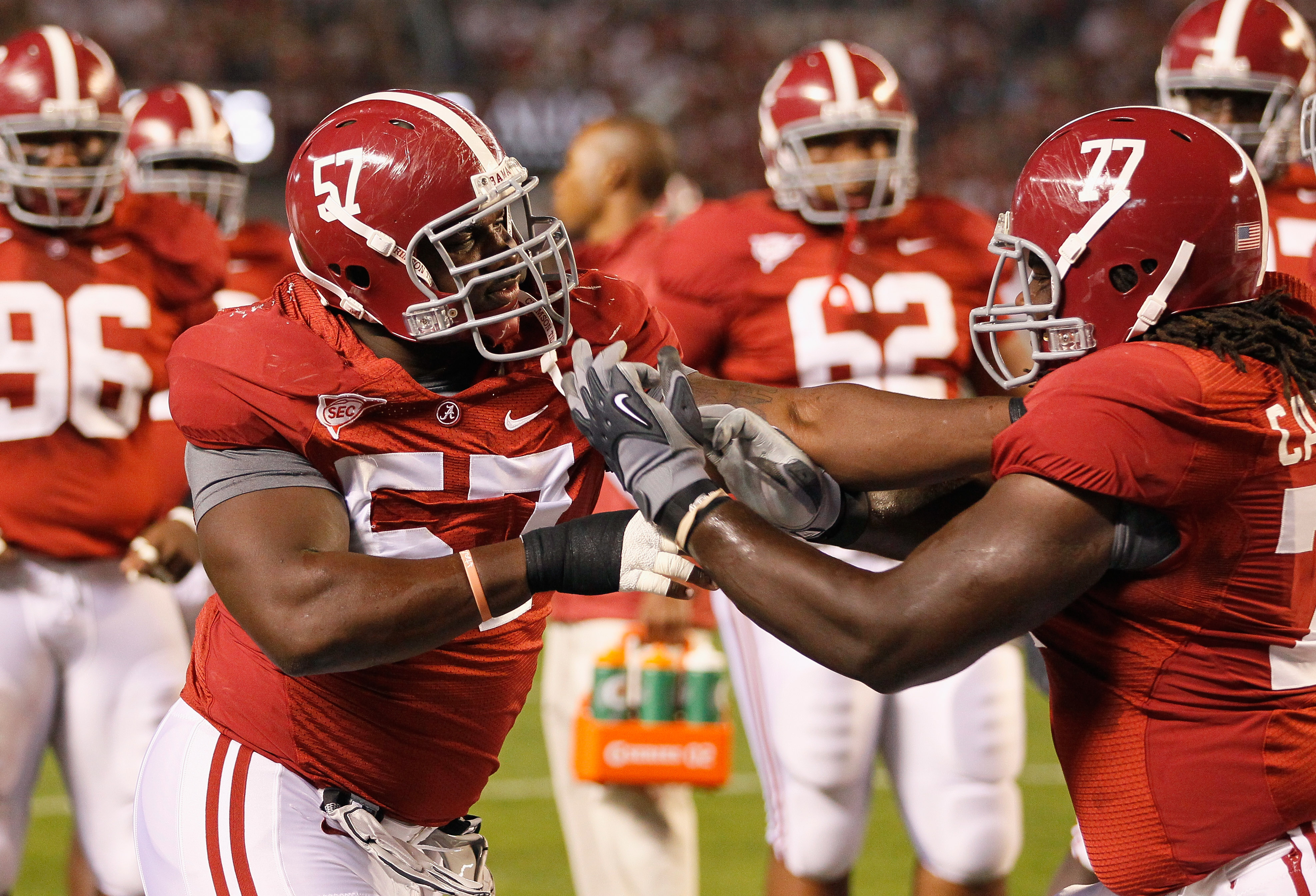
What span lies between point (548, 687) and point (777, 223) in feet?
4.71

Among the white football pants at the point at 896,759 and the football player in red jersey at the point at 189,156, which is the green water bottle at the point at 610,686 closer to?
the white football pants at the point at 896,759

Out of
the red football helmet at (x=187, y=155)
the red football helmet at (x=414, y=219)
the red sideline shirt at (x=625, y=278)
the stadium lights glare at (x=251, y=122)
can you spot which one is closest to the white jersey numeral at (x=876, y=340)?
the red sideline shirt at (x=625, y=278)

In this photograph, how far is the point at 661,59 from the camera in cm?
1514

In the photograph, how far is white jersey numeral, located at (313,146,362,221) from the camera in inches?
76.7

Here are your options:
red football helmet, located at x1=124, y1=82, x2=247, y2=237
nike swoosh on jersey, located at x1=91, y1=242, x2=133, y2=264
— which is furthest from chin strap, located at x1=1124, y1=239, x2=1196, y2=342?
red football helmet, located at x1=124, y1=82, x2=247, y2=237

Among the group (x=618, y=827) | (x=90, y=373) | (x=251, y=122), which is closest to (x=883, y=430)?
(x=618, y=827)

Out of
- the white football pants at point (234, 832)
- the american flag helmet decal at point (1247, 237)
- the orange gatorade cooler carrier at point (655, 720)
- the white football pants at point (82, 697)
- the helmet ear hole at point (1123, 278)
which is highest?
the american flag helmet decal at point (1247, 237)

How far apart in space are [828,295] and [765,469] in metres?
1.44

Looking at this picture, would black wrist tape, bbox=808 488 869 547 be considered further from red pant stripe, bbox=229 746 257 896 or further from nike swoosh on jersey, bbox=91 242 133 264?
nike swoosh on jersey, bbox=91 242 133 264

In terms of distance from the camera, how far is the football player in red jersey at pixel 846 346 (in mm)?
3061

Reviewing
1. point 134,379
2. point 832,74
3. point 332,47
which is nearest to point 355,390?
point 134,379

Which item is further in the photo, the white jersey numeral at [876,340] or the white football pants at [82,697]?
the white jersey numeral at [876,340]

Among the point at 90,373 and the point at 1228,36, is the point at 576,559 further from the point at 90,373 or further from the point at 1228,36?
the point at 1228,36

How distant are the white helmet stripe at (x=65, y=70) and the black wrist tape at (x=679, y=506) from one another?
2.30m
